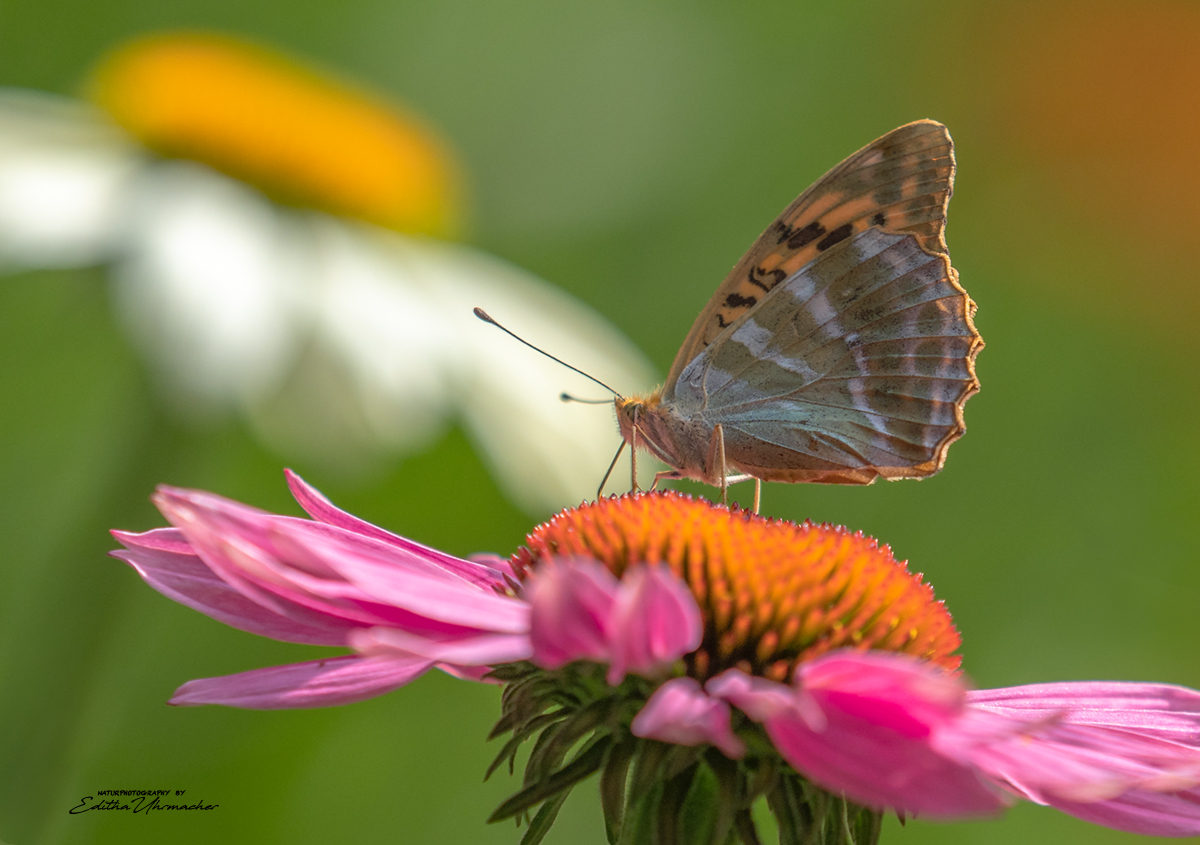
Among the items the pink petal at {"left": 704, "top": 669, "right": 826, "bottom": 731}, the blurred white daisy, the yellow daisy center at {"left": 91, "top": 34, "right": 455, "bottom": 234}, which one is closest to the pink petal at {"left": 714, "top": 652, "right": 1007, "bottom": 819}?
the pink petal at {"left": 704, "top": 669, "right": 826, "bottom": 731}

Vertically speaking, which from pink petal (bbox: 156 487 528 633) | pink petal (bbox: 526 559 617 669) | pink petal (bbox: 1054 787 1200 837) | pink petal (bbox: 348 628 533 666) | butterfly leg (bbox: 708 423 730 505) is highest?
butterfly leg (bbox: 708 423 730 505)

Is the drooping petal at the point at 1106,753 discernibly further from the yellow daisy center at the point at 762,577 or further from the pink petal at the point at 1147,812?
the yellow daisy center at the point at 762,577

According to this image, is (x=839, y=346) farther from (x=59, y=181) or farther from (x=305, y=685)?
(x=59, y=181)

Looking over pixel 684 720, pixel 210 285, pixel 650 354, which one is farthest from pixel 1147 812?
pixel 650 354

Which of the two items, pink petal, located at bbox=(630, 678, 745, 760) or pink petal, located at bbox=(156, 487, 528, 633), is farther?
pink petal, located at bbox=(156, 487, 528, 633)

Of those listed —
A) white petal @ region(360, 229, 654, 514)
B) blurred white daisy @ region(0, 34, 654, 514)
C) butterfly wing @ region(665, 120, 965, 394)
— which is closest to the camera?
Answer: butterfly wing @ region(665, 120, 965, 394)

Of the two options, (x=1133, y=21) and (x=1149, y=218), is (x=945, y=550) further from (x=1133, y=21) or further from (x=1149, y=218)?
(x=1133, y=21)

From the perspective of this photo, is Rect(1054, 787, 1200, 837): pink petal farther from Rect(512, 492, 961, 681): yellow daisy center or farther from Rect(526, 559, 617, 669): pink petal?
Rect(526, 559, 617, 669): pink petal

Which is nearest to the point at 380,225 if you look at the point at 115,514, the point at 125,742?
the point at 115,514
